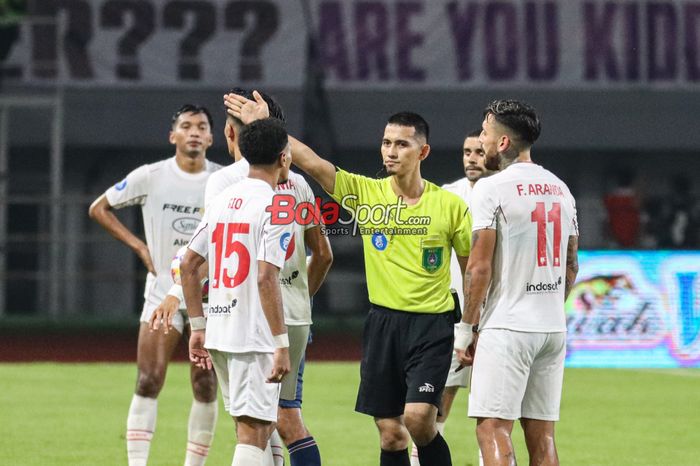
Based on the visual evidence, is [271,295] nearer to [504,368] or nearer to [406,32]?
[504,368]

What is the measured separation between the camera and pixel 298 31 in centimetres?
2275

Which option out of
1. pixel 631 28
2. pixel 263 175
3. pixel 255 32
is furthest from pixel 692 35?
pixel 263 175

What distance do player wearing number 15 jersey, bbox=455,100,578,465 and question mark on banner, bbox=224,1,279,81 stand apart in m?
16.0

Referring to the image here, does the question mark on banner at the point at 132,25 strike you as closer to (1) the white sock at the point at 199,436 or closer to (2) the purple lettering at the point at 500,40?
(2) the purple lettering at the point at 500,40

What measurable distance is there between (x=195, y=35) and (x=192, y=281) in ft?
53.3

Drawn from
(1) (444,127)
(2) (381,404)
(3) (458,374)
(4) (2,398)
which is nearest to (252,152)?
(2) (381,404)

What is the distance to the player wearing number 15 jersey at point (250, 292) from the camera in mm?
6723

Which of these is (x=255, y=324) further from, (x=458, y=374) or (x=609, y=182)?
(x=609, y=182)

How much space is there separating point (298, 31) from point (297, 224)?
15.4 m

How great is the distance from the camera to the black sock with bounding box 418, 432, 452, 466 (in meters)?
7.57

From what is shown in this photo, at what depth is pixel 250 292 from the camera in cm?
681

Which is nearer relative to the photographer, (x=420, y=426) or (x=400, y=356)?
(x=420, y=426)
